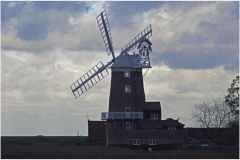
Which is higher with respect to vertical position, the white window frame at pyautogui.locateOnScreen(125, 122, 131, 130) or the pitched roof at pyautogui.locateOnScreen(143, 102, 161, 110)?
the pitched roof at pyautogui.locateOnScreen(143, 102, 161, 110)

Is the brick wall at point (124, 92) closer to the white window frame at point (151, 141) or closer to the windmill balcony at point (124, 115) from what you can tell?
the windmill balcony at point (124, 115)

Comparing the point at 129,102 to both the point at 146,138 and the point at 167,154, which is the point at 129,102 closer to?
the point at 146,138

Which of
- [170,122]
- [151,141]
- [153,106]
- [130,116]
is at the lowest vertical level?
[151,141]

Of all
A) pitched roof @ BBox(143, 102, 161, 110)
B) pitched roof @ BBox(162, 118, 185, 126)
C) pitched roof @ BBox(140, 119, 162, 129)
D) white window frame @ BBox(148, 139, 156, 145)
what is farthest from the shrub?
white window frame @ BBox(148, 139, 156, 145)

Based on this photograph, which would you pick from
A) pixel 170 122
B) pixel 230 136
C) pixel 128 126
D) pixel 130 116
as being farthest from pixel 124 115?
pixel 230 136

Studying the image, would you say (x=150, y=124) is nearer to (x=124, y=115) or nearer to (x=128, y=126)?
(x=128, y=126)

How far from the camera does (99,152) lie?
53531mm

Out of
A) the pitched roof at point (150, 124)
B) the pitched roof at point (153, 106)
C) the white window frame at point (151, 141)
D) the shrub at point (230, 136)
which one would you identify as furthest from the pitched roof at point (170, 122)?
the shrub at point (230, 136)

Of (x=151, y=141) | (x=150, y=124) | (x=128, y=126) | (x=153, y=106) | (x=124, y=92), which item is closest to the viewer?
(x=151, y=141)

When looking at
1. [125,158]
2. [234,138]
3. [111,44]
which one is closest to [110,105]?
[111,44]

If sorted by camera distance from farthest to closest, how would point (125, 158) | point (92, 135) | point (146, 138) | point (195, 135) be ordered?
point (195, 135) < point (92, 135) < point (146, 138) < point (125, 158)

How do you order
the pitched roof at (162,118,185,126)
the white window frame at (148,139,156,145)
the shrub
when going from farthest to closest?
the shrub
the pitched roof at (162,118,185,126)
the white window frame at (148,139,156,145)

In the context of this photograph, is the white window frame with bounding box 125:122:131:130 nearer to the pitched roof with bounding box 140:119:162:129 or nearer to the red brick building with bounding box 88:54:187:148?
the red brick building with bounding box 88:54:187:148

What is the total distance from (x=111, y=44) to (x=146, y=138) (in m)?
10.9
